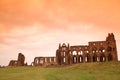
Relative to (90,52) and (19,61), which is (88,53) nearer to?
(90,52)

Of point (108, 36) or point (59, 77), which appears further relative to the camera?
point (108, 36)

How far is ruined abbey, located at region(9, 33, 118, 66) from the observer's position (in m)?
97.8

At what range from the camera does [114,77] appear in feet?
177

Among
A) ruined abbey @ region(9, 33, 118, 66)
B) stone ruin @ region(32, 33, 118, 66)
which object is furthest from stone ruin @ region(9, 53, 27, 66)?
stone ruin @ region(32, 33, 118, 66)

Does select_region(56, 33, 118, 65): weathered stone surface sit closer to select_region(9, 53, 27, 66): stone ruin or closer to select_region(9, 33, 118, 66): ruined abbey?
select_region(9, 33, 118, 66): ruined abbey

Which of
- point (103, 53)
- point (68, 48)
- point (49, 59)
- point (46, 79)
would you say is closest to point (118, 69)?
point (46, 79)

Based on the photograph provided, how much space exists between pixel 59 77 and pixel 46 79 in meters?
4.56

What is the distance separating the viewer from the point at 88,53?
101 m

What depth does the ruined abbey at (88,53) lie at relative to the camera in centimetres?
9775

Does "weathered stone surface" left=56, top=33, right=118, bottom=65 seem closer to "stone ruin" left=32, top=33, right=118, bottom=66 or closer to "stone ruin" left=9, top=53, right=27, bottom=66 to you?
"stone ruin" left=32, top=33, right=118, bottom=66

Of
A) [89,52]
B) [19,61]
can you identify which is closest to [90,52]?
[89,52]

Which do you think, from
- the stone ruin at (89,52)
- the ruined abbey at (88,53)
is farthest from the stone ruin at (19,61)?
the stone ruin at (89,52)

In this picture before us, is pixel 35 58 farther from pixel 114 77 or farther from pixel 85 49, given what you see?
pixel 114 77

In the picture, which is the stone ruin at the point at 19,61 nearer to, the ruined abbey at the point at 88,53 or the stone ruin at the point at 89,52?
the ruined abbey at the point at 88,53
